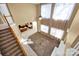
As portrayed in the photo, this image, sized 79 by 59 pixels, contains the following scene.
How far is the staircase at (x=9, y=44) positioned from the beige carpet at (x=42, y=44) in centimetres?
15

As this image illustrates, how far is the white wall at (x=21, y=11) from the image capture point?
1.03 m

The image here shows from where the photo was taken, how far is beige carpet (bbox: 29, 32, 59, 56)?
1.05m

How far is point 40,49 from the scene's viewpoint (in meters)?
1.05

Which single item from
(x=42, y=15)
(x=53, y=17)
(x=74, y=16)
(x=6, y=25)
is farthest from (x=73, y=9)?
(x=6, y=25)

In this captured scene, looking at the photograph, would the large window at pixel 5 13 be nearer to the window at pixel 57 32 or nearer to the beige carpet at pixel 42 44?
the beige carpet at pixel 42 44

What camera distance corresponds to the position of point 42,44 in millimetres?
1071

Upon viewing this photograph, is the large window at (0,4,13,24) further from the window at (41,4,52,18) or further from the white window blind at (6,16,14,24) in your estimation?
the window at (41,4,52,18)

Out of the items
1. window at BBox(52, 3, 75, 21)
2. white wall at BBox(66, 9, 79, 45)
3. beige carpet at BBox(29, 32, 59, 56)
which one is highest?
window at BBox(52, 3, 75, 21)

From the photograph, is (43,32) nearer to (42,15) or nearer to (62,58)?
(42,15)

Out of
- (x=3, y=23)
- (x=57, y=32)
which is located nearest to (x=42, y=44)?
(x=57, y=32)

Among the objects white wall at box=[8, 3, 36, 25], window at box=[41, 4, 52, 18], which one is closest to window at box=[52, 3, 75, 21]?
window at box=[41, 4, 52, 18]

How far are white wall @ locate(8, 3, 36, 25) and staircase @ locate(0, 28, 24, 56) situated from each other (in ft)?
0.47

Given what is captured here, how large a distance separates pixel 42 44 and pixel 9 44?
325 millimetres

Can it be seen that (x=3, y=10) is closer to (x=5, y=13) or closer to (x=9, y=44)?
(x=5, y=13)
